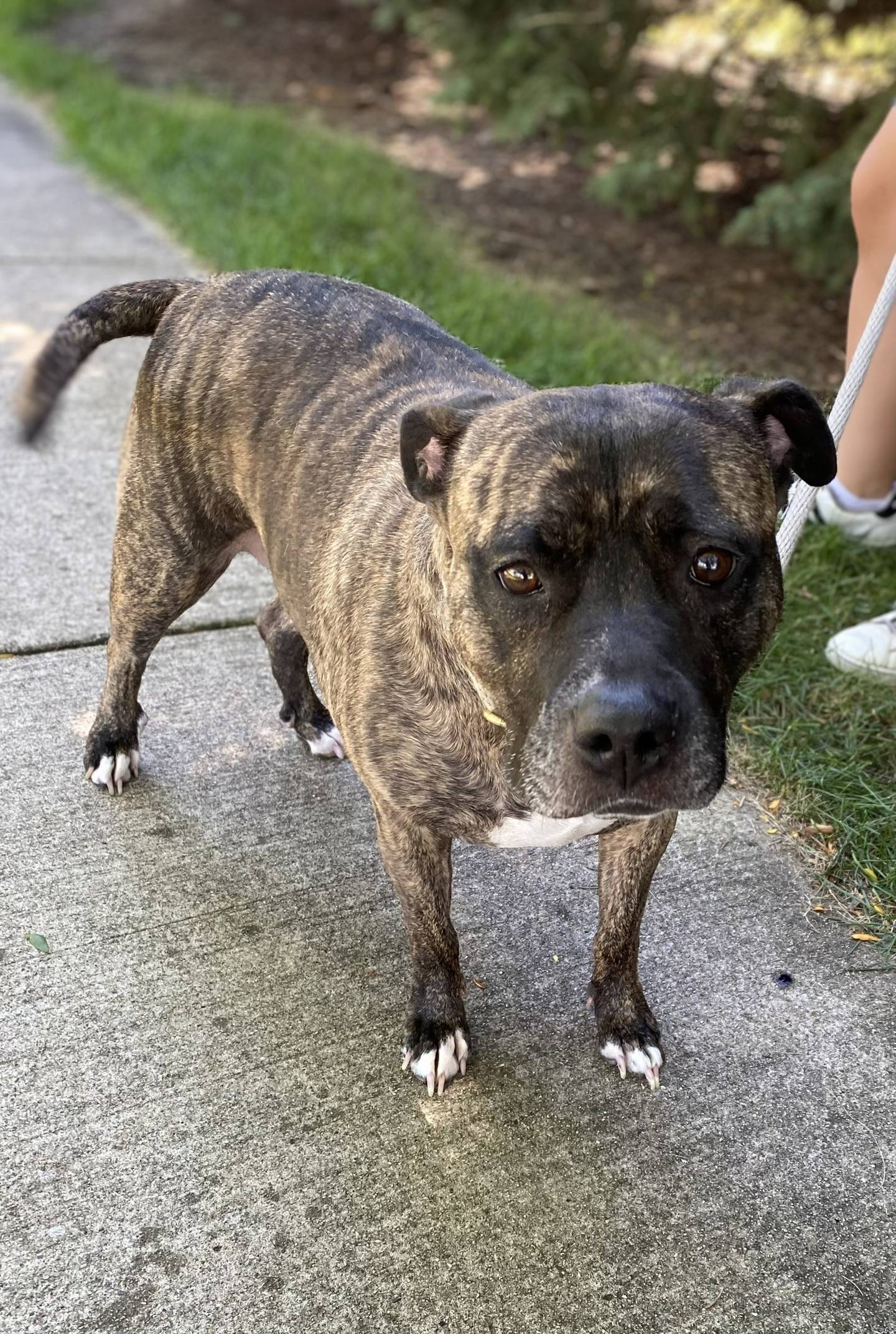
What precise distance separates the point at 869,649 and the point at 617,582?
6.75ft

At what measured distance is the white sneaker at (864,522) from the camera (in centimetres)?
455

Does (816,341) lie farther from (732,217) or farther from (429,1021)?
(429,1021)

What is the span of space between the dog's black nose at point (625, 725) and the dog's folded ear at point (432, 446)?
0.63 m

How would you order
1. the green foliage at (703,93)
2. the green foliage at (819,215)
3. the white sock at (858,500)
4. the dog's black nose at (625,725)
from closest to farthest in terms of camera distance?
1. the dog's black nose at (625,725)
2. the white sock at (858,500)
3. the green foliage at (819,215)
4. the green foliage at (703,93)

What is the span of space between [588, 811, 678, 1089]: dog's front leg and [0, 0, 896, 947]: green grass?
2.40 feet

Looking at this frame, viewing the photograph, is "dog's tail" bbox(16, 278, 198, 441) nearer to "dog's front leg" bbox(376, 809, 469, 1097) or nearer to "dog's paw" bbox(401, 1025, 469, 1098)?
"dog's front leg" bbox(376, 809, 469, 1097)

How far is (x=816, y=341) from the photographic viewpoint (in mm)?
5992

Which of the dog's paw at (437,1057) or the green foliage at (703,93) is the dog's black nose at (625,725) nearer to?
the dog's paw at (437,1057)

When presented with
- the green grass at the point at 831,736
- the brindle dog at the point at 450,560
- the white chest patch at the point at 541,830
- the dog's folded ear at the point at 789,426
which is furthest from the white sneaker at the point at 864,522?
the white chest patch at the point at 541,830

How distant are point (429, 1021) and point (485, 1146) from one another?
287mm

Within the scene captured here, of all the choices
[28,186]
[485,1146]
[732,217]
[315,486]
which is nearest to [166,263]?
[28,186]

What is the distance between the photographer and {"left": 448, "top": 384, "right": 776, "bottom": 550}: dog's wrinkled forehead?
2.11m

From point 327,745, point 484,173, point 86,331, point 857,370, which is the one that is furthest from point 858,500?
point 484,173

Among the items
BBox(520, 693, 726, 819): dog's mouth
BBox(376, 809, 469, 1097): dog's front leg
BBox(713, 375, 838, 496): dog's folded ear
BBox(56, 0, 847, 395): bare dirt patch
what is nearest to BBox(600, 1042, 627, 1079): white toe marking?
BBox(376, 809, 469, 1097): dog's front leg
